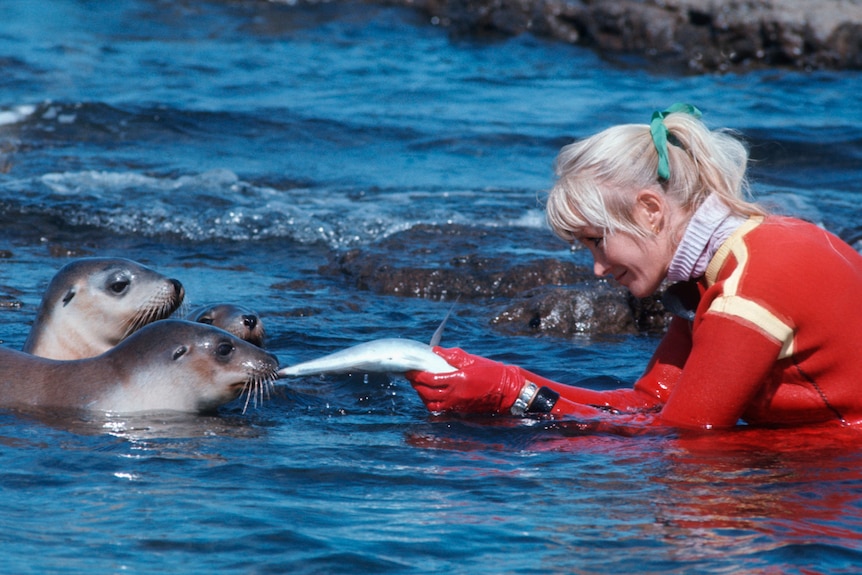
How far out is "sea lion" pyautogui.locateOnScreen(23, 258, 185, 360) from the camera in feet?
18.2

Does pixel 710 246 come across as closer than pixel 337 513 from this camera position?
No

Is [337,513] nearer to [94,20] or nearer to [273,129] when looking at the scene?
[273,129]

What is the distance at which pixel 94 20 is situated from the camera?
20859mm

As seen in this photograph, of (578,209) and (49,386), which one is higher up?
(578,209)

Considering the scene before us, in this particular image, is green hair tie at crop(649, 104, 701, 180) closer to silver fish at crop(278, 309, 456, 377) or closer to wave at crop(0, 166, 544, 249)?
silver fish at crop(278, 309, 456, 377)

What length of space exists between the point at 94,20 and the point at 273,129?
9.66 m

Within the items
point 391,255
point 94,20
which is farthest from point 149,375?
point 94,20

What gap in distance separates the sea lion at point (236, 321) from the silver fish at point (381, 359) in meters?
1.16

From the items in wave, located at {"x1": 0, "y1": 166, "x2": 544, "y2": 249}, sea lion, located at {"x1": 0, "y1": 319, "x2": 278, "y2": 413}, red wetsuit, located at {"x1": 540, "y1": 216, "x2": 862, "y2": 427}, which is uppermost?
red wetsuit, located at {"x1": 540, "y1": 216, "x2": 862, "y2": 427}

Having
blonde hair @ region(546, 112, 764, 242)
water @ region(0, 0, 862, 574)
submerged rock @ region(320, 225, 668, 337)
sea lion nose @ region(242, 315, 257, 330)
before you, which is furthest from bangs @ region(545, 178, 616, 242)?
submerged rock @ region(320, 225, 668, 337)

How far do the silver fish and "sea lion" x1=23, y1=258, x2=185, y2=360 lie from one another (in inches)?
55.9

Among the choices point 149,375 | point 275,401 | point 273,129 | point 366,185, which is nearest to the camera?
point 149,375

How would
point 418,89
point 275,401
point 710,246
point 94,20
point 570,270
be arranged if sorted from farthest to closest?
point 94,20
point 418,89
point 570,270
point 275,401
point 710,246

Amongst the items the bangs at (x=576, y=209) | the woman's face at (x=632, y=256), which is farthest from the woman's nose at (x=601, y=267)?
the bangs at (x=576, y=209)
